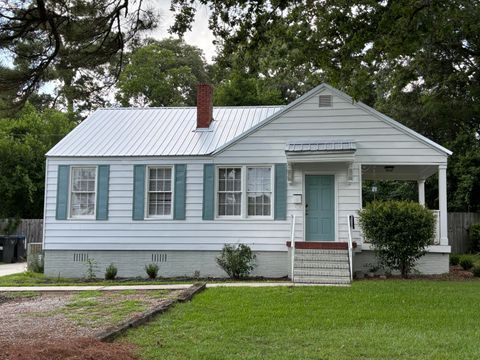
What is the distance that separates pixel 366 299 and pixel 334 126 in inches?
257

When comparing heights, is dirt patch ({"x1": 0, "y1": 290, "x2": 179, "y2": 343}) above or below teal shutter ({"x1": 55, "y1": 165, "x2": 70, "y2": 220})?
below

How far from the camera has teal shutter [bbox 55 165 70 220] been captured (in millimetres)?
15539

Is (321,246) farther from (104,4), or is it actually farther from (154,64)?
(154,64)

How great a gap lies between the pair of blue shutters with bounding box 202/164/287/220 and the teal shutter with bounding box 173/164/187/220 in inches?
24.2

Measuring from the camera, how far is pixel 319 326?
7.14 metres

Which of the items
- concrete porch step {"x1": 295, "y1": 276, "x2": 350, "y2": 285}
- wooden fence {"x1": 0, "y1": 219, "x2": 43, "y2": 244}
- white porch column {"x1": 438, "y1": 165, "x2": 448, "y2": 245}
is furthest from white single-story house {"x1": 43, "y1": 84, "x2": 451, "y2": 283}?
wooden fence {"x1": 0, "y1": 219, "x2": 43, "y2": 244}

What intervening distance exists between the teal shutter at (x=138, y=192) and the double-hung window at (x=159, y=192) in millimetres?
201

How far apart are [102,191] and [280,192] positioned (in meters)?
5.41

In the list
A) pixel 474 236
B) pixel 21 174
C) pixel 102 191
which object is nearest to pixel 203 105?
pixel 102 191

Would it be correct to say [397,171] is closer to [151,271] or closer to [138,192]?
[138,192]

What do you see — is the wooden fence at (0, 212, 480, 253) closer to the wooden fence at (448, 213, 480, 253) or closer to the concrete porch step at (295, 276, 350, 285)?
the wooden fence at (448, 213, 480, 253)

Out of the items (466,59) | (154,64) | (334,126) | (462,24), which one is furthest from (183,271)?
(154,64)

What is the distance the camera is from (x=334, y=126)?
14656 millimetres

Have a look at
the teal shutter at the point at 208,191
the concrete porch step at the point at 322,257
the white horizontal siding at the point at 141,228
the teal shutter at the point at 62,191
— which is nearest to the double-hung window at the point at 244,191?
the teal shutter at the point at 208,191
